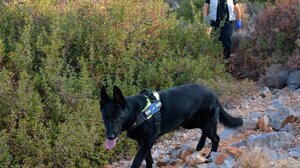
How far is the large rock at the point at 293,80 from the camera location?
8.31 m

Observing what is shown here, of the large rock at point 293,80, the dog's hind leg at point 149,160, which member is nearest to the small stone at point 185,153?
the dog's hind leg at point 149,160

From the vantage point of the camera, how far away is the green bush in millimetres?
5723

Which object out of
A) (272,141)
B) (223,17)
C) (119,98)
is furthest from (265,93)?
(119,98)

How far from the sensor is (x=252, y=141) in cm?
540

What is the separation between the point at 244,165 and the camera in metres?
4.65

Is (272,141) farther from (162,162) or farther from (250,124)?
(162,162)

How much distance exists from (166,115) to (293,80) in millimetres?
Result: 4111

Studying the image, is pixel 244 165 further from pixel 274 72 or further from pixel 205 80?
pixel 274 72

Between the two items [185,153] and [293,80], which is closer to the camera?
[185,153]

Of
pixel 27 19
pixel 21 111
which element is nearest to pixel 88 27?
pixel 27 19

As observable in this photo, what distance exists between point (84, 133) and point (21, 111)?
89 cm

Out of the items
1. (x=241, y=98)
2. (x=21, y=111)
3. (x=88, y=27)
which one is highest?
(x=88, y=27)

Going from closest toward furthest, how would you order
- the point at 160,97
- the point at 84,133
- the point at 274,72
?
1. the point at 160,97
2. the point at 84,133
3. the point at 274,72

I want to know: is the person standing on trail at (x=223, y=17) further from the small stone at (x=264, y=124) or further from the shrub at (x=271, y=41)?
the small stone at (x=264, y=124)
